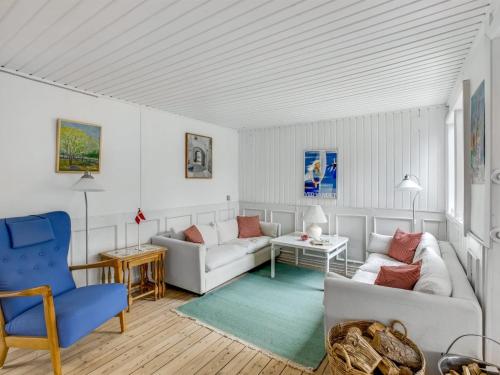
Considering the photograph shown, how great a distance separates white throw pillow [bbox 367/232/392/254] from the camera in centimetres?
373

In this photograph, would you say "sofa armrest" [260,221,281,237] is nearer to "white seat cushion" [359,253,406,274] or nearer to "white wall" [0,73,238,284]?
"white wall" [0,73,238,284]

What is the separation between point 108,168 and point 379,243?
12.6ft

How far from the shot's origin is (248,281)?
3914 millimetres

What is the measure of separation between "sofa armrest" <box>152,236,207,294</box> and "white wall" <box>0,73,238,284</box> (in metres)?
0.53

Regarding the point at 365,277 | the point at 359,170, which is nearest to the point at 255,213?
the point at 359,170

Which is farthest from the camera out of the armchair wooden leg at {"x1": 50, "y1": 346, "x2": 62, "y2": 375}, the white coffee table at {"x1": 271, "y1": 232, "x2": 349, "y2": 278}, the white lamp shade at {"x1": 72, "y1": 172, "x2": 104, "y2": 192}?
the white coffee table at {"x1": 271, "y1": 232, "x2": 349, "y2": 278}

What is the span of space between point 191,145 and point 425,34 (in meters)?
3.53

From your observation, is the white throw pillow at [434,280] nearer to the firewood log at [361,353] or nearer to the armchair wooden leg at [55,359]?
the firewood log at [361,353]

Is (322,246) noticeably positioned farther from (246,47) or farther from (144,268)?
(246,47)

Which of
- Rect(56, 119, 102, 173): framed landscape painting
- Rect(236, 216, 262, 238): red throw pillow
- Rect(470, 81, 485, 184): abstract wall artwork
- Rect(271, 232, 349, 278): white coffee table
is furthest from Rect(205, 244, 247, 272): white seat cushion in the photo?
Rect(470, 81, 485, 184): abstract wall artwork

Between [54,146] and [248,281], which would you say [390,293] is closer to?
[248,281]

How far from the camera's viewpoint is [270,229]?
489 cm

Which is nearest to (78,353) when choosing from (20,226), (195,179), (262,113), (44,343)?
(44,343)

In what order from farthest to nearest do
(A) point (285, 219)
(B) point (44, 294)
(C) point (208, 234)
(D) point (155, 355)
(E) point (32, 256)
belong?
1. (A) point (285, 219)
2. (C) point (208, 234)
3. (E) point (32, 256)
4. (D) point (155, 355)
5. (B) point (44, 294)
